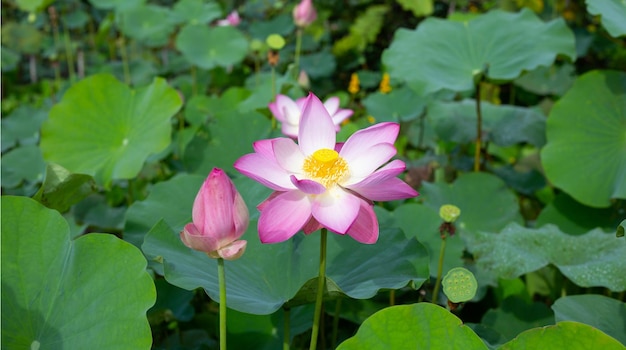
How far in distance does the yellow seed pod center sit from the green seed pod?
7.8 inches

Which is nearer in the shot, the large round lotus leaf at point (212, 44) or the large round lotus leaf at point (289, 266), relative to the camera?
the large round lotus leaf at point (289, 266)

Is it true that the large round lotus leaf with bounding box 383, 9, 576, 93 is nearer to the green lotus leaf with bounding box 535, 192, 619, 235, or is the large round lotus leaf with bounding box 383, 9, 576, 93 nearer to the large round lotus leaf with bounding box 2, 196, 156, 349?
the green lotus leaf with bounding box 535, 192, 619, 235

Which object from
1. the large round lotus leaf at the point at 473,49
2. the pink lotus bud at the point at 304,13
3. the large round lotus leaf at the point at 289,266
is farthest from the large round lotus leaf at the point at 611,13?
the pink lotus bud at the point at 304,13

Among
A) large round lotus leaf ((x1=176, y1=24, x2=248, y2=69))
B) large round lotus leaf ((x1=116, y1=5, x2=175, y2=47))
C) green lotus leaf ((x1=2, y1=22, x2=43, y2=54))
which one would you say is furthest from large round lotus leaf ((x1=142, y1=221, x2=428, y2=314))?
green lotus leaf ((x1=2, y1=22, x2=43, y2=54))

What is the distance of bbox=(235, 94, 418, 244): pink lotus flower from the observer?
2.46 ft

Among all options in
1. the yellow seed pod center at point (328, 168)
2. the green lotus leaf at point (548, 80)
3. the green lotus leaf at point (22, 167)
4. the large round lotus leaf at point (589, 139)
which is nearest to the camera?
the yellow seed pod center at point (328, 168)

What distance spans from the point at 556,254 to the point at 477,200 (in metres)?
0.44

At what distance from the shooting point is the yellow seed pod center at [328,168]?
31.9 inches

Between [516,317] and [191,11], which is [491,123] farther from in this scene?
[191,11]

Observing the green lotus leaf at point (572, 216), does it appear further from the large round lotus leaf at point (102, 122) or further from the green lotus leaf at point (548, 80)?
the green lotus leaf at point (548, 80)

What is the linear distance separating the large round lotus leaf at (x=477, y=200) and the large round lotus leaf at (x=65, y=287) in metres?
0.90

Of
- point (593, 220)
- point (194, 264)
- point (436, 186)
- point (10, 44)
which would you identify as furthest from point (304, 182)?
point (10, 44)

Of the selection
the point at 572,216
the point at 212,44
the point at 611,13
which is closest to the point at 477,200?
the point at 572,216

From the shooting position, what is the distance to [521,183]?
6.08ft
